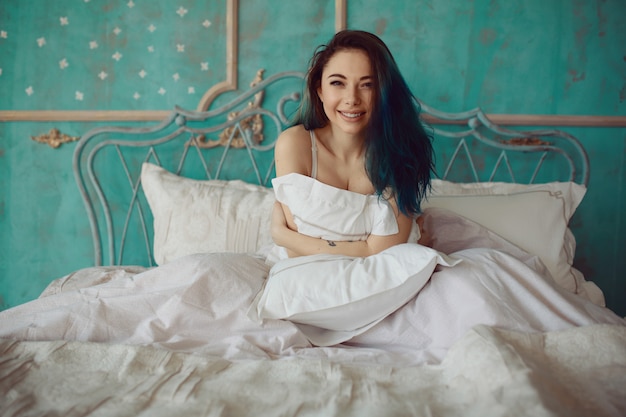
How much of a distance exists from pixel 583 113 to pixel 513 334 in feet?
5.03

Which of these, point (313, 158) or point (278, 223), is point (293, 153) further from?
point (278, 223)

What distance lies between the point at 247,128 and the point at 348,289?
1223 millimetres

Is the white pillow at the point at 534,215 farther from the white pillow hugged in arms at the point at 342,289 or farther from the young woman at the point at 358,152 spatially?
the white pillow hugged in arms at the point at 342,289

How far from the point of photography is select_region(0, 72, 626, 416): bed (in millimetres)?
909

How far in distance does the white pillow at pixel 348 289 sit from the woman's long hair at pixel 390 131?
0.97 feet

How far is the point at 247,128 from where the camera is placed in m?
2.27

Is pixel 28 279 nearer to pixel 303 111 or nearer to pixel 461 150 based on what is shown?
pixel 303 111

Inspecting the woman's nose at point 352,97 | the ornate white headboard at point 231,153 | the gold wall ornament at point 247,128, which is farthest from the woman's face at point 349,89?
the gold wall ornament at point 247,128

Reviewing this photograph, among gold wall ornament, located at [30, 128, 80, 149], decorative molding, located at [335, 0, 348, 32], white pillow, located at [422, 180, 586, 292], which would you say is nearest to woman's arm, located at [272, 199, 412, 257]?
white pillow, located at [422, 180, 586, 292]

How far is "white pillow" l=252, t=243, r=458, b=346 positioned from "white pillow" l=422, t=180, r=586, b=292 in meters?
0.52

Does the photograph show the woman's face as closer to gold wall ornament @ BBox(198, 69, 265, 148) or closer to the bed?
the bed

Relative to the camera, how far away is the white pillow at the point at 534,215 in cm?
173

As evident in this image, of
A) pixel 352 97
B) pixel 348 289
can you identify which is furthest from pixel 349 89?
pixel 348 289

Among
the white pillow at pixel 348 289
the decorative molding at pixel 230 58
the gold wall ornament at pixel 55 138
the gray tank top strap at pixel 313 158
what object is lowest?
the white pillow at pixel 348 289
